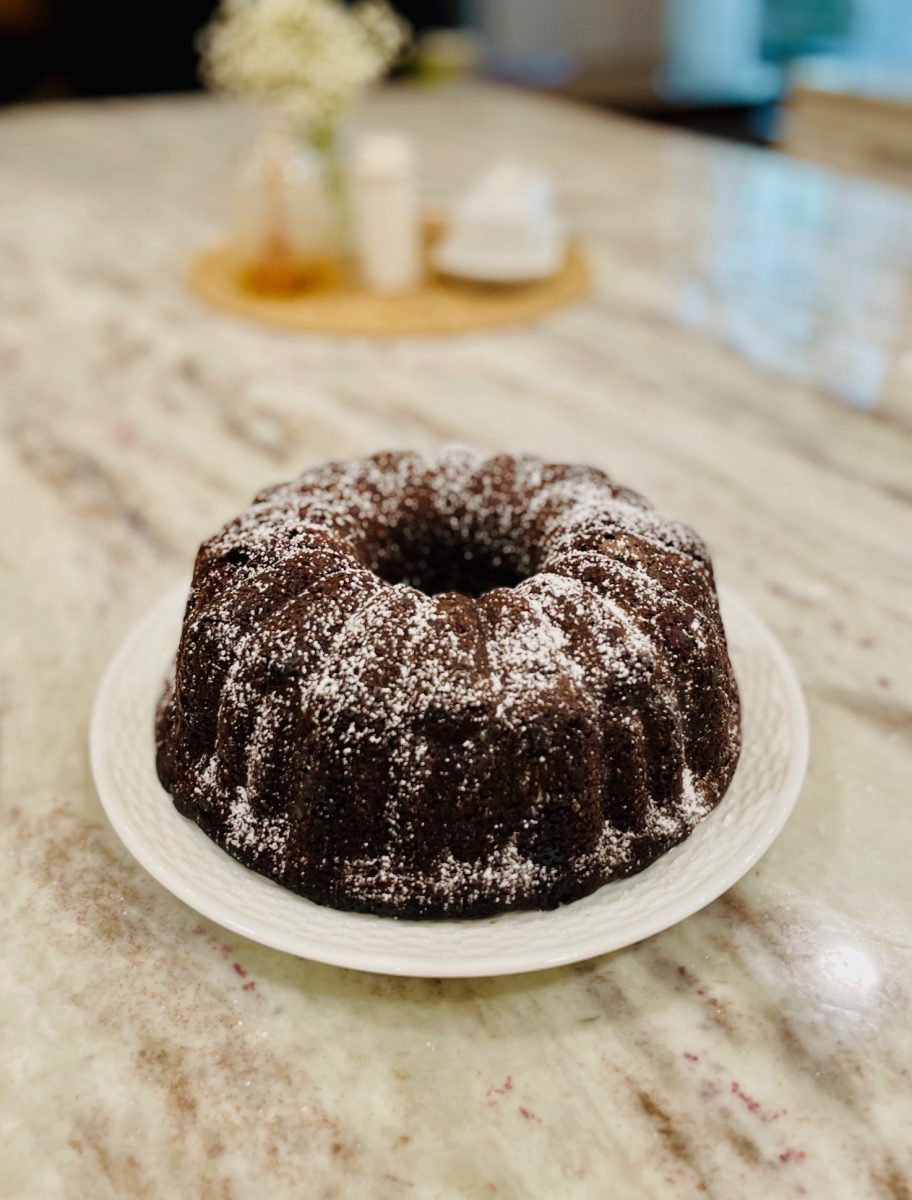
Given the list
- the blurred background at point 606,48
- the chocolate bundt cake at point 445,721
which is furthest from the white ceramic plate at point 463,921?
the blurred background at point 606,48

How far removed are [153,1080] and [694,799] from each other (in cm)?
50

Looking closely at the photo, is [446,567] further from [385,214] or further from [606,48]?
[606,48]

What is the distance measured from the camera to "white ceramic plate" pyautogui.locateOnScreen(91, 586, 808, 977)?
0.76 meters

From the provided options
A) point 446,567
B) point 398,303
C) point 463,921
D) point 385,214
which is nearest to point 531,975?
point 463,921

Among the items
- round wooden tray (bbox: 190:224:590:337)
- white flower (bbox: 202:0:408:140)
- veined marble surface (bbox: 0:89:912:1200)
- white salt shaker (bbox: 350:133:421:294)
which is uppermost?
white flower (bbox: 202:0:408:140)

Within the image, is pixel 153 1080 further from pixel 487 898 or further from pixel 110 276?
pixel 110 276

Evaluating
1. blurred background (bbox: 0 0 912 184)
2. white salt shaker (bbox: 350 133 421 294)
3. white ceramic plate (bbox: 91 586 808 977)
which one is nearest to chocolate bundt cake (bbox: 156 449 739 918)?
white ceramic plate (bbox: 91 586 808 977)

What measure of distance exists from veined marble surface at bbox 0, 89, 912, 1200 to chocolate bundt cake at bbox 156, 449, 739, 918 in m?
0.10

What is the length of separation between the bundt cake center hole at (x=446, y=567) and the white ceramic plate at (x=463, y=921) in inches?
11.2

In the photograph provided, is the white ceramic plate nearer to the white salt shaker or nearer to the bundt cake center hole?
the bundt cake center hole

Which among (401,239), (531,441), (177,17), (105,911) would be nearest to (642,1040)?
(105,911)

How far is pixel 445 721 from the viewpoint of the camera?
2.58 ft

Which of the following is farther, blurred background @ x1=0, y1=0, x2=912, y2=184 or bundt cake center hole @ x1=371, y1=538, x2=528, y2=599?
blurred background @ x1=0, y1=0, x2=912, y2=184

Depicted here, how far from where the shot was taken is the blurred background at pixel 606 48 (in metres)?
4.97
